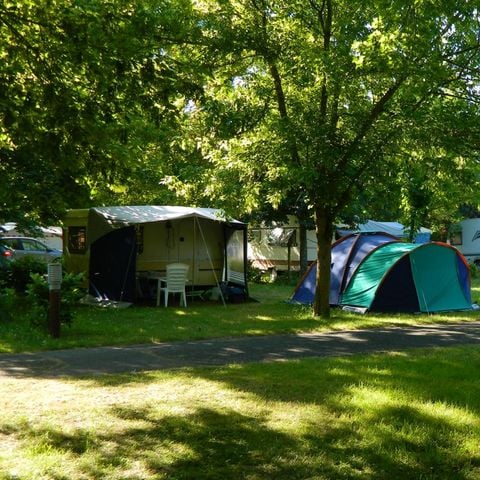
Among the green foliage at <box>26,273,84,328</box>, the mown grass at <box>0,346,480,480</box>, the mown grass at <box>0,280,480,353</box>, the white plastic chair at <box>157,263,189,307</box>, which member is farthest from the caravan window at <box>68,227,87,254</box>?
the mown grass at <box>0,346,480,480</box>

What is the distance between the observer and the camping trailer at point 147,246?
47.4 feet

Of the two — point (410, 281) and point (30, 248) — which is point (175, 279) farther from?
point (30, 248)

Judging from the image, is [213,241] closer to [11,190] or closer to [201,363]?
[201,363]

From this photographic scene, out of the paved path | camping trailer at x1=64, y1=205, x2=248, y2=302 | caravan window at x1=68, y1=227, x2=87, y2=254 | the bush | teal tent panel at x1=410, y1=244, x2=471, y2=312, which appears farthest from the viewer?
caravan window at x1=68, y1=227, x2=87, y2=254

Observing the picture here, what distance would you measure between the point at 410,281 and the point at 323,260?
2.22 m

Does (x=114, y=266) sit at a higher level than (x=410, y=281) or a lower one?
higher

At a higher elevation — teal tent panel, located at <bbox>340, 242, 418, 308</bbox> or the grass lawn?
teal tent panel, located at <bbox>340, 242, 418, 308</bbox>

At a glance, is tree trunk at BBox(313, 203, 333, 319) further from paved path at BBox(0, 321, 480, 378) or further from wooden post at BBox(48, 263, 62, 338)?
wooden post at BBox(48, 263, 62, 338)

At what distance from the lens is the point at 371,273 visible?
44.0 ft

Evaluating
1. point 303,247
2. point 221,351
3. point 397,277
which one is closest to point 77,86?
point 221,351

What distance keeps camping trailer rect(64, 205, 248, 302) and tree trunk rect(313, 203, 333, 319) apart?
208cm

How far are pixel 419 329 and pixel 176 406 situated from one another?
21.7ft

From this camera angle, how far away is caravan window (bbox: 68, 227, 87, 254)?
1523 centimetres

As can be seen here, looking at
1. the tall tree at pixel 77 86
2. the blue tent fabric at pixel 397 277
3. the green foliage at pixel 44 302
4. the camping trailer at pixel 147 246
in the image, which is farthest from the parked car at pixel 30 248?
the tall tree at pixel 77 86
